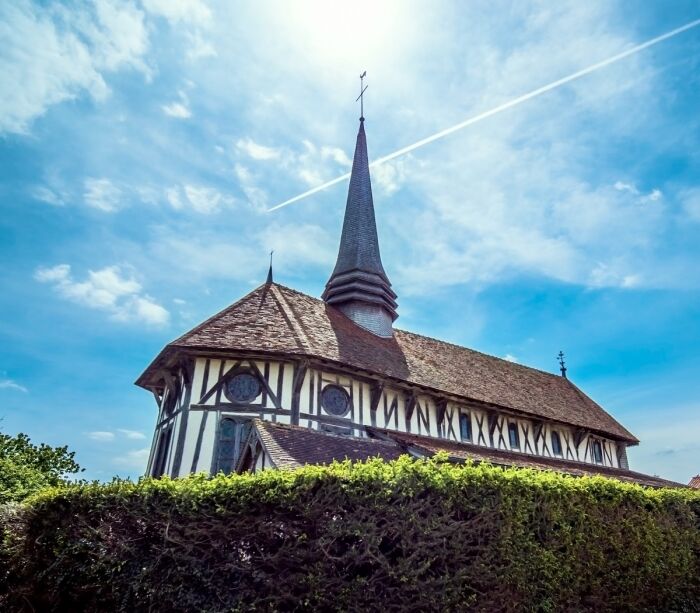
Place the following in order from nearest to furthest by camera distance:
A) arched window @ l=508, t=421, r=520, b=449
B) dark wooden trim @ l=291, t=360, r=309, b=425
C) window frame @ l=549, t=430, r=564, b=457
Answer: dark wooden trim @ l=291, t=360, r=309, b=425
arched window @ l=508, t=421, r=520, b=449
window frame @ l=549, t=430, r=564, b=457

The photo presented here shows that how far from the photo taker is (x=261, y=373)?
1368 centimetres

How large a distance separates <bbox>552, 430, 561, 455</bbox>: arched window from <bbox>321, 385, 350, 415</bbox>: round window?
11152 millimetres

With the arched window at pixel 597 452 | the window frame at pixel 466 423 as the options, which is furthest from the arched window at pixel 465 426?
the arched window at pixel 597 452

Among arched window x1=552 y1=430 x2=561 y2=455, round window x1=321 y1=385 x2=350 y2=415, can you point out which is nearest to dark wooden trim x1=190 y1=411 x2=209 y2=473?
round window x1=321 y1=385 x2=350 y2=415

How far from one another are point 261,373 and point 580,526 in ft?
28.7

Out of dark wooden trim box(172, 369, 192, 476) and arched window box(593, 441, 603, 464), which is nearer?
dark wooden trim box(172, 369, 192, 476)

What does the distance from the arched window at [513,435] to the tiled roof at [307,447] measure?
8.73m

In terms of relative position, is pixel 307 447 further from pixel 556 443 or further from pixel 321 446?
pixel 556 443

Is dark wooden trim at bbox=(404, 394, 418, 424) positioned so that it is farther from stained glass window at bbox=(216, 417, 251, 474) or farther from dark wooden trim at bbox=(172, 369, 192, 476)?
dark wooden trim at bbox=(172, 369, 192, 476)

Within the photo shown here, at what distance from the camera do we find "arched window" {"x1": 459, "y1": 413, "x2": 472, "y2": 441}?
17.7 m

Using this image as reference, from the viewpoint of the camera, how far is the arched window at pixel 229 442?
12.8 meters

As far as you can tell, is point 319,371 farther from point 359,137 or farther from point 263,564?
point 359,137

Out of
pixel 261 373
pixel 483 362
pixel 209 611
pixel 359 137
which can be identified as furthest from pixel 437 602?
pixel 359 137

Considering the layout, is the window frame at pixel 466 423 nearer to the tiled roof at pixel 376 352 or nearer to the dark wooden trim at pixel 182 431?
the tiled roof at pixel 376 352
